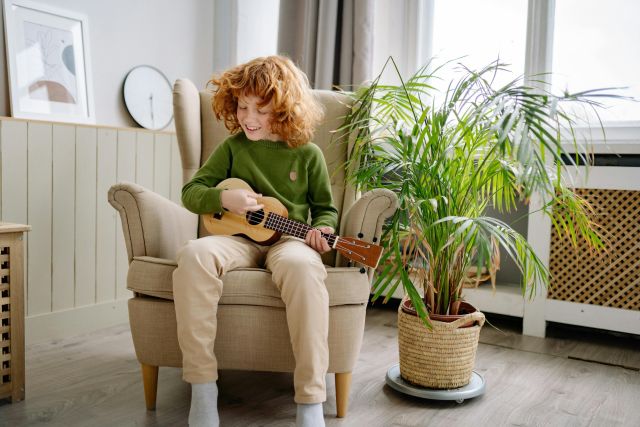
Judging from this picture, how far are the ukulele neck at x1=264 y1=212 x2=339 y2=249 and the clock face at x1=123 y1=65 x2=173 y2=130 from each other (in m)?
1.30

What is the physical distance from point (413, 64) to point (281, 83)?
58.5 inches

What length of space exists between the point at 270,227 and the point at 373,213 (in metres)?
0.27

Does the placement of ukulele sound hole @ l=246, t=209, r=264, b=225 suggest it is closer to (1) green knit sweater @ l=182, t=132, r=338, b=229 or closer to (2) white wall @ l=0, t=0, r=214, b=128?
(1) green knit sweater @ l=182, t=132, r=338, b=229

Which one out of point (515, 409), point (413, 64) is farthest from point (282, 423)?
point (413, 64)

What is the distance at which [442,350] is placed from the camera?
1654 mm

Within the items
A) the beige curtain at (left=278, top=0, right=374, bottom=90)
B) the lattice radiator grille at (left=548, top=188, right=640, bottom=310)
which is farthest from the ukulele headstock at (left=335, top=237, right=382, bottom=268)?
the beige curtain at (left=278, top=0, right=374, bottom=90)

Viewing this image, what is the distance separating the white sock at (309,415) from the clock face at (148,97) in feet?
5.57

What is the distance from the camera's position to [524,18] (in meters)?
2.72

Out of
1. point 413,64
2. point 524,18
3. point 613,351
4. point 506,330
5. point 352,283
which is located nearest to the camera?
point 352,283

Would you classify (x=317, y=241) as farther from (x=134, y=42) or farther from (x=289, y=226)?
(x=134, y=42)

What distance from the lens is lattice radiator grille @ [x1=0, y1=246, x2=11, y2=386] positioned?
1.56m

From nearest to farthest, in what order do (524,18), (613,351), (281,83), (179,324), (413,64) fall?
1. (179,324)
2. (281,83)
3. (613,351)
4. (524,18)
5. (413,64)

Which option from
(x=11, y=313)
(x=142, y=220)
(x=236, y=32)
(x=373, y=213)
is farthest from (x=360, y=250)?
(x=236, y=32)

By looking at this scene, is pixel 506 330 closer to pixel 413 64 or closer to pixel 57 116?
pixel 413 64
